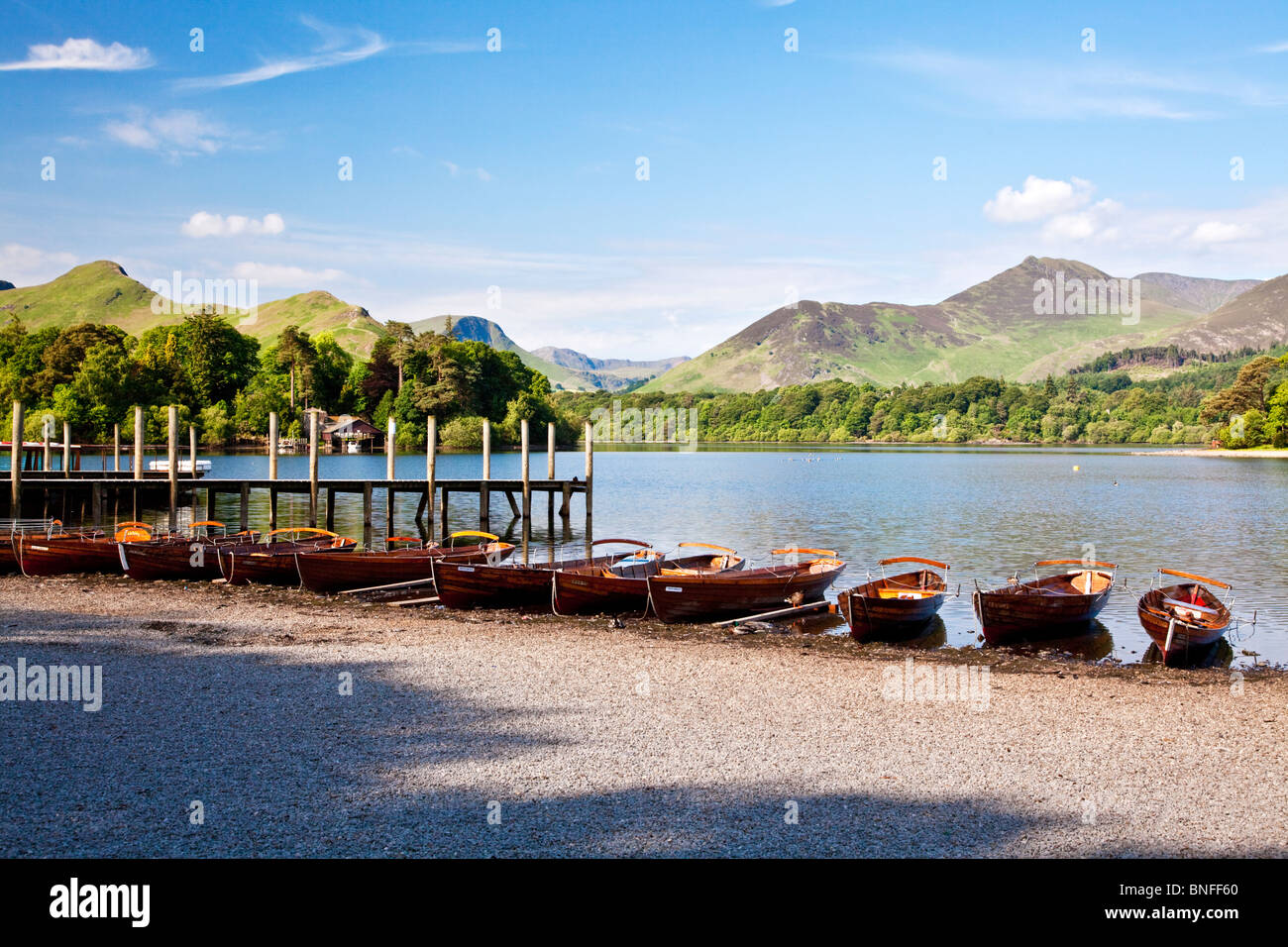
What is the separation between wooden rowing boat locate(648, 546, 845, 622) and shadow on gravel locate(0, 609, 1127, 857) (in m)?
8.50

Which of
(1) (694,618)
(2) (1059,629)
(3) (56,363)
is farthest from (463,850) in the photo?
(3) (56,363)

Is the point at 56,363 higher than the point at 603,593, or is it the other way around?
the point at 56,363

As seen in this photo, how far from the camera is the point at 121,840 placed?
790 cm

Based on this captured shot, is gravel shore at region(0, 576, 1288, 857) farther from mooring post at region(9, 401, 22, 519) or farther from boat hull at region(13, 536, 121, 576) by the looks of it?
mooring post at region(9, 401, 22, 519)

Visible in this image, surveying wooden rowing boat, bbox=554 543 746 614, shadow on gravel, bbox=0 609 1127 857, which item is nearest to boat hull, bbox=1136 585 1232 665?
wooden rowing boat, bbox=554 543 746 614

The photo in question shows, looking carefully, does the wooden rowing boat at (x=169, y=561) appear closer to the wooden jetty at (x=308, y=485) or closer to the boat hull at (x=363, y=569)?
the boat hull at (x=363, y=569)

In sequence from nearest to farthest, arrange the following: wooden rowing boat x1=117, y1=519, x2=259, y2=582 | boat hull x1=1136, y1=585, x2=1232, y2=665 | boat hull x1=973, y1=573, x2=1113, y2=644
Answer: boat hull x1=1136, y1=585, x2=1232, y2=665, boat hull x1=973, y1=573, x2=1113, y2=644, wooden rowing boat x1=117, y1=519, x2=259, y2=582

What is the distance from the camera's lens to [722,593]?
2117 cm

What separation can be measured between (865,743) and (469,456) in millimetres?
115216

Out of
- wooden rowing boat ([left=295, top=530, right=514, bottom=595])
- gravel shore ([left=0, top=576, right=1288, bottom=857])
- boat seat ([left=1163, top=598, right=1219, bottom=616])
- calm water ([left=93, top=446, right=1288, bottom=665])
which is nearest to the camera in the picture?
gravel shore ([left=0, top=576, right=1288, bottom=857])

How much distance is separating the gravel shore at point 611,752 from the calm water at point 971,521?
287 inches

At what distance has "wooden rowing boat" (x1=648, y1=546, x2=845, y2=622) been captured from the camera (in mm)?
20875

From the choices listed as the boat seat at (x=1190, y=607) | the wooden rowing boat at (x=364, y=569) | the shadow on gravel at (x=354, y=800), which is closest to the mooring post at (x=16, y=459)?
the wooden rowing boat at (x=364, y=569)
